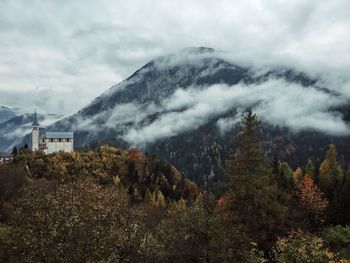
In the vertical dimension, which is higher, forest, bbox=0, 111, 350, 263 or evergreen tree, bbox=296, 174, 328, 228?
forest, bbox=0, 111, 350, 263

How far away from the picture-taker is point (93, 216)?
26.0m

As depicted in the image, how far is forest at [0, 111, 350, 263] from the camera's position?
81.9 ft

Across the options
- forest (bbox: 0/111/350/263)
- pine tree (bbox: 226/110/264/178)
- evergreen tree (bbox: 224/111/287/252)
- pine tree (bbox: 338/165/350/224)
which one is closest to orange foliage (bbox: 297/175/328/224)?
forest (bbox: 0/111/350/263)

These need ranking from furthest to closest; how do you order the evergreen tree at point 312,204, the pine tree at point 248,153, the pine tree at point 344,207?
the evergreen tree at point 312,204 < the pine tree at point 344,207 < the pine tree at point 248,153

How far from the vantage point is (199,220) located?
35.0 m

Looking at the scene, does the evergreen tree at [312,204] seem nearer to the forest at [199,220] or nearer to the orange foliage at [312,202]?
the orange foliage at [312,202]

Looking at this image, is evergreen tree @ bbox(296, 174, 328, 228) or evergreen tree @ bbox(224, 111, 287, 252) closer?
evergreen tree @ bbox(224, 111, 287, 252)

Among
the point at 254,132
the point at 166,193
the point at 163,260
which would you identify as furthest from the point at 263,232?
the point at 166,193

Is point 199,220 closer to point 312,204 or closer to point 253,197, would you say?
point 253,197

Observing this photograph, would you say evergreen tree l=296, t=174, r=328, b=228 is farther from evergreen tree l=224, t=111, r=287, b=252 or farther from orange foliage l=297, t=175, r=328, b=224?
evergreen tree l=224, t=111, r=287, b=252

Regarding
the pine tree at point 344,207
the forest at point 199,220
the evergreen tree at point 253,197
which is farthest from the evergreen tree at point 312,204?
the evergreen tree at point 253,197

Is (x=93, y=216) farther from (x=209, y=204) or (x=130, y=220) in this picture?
(x=209, y=204)

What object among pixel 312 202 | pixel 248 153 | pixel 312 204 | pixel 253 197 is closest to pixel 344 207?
pixel 312 204

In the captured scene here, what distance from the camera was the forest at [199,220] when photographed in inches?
983
